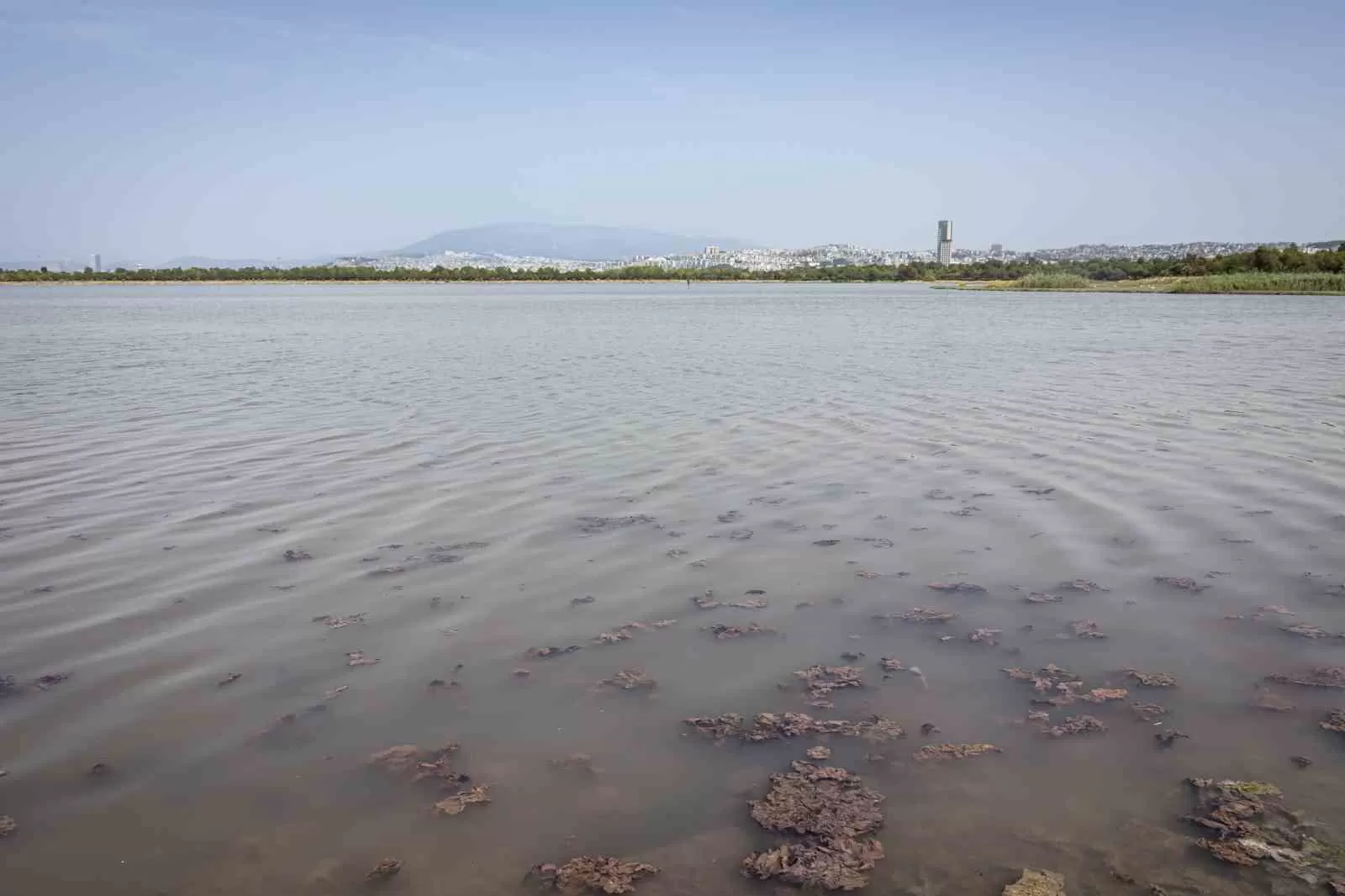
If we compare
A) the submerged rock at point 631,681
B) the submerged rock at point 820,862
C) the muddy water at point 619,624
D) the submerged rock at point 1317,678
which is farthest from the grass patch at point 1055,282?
the submerged rock at point 820,862

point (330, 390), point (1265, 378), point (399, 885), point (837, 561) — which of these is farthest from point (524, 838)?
point (1265, 378)

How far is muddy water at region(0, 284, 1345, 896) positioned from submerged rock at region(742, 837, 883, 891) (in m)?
0.09

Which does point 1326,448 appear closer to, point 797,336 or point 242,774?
point 242,774

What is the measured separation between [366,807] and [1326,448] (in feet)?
39.2

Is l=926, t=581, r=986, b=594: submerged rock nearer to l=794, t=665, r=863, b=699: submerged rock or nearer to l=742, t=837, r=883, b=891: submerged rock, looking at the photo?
l=794, t=665, r=863, b=699: submerged rock

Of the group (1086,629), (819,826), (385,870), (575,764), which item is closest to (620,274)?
(1086,629)

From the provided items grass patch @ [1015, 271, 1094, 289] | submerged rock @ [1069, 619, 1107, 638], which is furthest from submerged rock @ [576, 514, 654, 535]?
grass patch @ [1015, 271, 1094, 289]

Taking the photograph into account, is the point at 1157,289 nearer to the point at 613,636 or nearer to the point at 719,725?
the point at 613,636

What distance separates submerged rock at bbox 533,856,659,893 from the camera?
138 inches

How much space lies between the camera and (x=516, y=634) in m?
5.82

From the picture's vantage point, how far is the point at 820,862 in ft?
11.9

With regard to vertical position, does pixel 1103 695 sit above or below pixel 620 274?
below

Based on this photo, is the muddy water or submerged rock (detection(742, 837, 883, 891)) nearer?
submerged rock (detection(742, 837, 883, 891))

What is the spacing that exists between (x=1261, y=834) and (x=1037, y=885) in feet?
3.48
